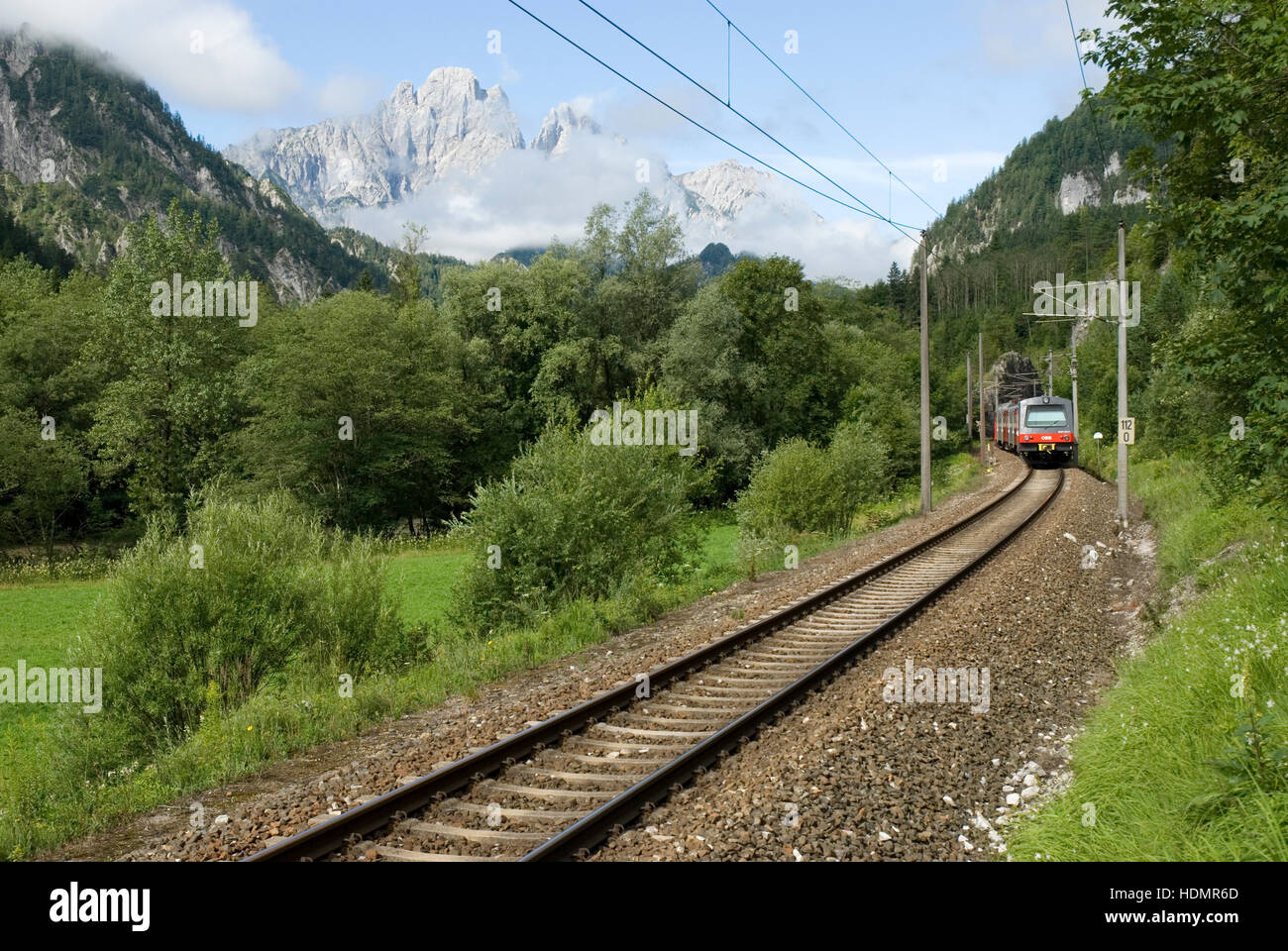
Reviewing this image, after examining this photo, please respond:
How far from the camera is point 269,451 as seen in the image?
129 feet

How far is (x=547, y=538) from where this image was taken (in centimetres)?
1530

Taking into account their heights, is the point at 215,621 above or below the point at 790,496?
below

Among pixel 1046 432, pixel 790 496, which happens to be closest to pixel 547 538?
pixel 790 496

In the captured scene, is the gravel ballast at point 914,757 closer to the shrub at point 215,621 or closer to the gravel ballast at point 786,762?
the gravel ballast at point 786,762

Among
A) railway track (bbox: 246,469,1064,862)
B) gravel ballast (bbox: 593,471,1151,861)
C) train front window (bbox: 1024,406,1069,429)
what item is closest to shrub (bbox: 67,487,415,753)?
railway track (bbox: 246,469,1064,862)


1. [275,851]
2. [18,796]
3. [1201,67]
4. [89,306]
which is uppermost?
[89,306]

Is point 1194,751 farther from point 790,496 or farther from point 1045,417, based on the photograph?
point 1045,417

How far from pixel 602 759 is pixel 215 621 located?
637 cm

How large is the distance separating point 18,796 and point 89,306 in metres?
44.6

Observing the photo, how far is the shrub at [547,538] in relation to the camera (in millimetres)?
15203
